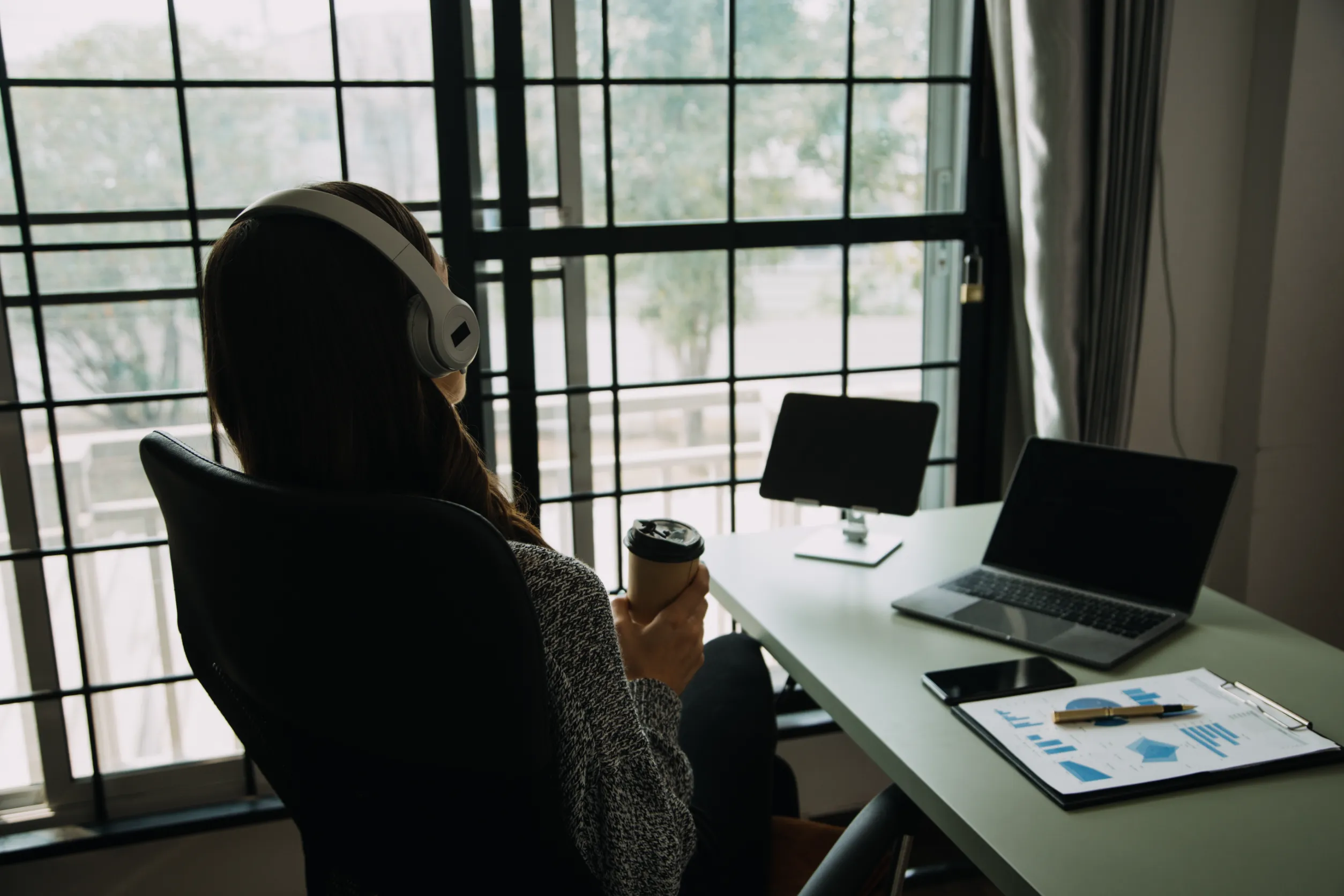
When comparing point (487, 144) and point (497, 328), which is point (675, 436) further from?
point (487, 144)

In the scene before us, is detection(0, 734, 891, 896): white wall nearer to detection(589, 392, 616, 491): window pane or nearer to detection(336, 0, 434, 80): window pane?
detection(589, 392, 616, 491): window pane

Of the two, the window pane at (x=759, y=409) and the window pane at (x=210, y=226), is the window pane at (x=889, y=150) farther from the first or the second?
the window pane at (x=210, y=226)

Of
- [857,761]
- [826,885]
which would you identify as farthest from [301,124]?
[857,761]

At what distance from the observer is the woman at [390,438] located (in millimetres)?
863

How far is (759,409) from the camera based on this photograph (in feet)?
7.93

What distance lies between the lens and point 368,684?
2.75 ft

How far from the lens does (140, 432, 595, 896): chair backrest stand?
0.79m

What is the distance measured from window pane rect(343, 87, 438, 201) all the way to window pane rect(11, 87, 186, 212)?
30 centimetres

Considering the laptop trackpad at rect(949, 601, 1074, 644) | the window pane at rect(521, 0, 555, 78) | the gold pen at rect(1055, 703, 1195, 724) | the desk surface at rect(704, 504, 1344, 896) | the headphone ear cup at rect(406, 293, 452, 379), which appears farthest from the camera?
the window pane at rect(521, 0, 555, 78)

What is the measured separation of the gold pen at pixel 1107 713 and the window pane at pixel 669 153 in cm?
134

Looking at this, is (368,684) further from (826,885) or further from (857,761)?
(857,761)

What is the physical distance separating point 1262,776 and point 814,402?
97 centimetres

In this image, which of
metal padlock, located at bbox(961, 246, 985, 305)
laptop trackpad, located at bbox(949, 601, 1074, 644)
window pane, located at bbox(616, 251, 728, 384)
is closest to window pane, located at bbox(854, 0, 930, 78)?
metal padlock, located at bbox(961, 246, 985, 305)

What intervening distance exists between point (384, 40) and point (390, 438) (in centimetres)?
140
